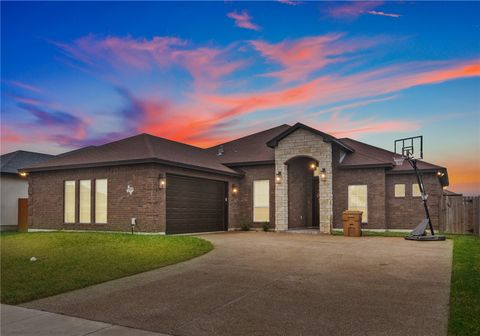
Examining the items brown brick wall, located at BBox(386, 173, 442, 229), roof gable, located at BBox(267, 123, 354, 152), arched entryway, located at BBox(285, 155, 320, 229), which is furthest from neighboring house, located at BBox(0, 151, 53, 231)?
brown brick wall, located at BBox(386, 173, 442, 229)

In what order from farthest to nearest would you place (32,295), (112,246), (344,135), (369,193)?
(344,135) → (369,193) → (112,246) → (32,295)

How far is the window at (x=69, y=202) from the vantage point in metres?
18.5

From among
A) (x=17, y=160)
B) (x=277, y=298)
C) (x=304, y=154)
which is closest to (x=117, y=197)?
(x=304, y=154)

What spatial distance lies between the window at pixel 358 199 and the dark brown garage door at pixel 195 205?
6.75 m

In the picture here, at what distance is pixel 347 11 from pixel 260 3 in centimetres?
304

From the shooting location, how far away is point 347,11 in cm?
1368

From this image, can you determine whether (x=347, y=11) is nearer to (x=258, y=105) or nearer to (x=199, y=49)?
Answer: (x=199, y=49)

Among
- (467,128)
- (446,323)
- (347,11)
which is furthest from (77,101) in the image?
(467,128)

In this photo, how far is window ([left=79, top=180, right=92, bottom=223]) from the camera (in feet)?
59.0

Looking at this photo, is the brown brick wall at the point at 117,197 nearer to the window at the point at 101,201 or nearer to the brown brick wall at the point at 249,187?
the window at the point at 101,201

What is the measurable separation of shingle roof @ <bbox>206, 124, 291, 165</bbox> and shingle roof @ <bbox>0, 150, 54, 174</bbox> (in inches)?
461

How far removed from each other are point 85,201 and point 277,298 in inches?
555

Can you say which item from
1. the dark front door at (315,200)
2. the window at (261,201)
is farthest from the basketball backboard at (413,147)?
the dark front door at (315,200)

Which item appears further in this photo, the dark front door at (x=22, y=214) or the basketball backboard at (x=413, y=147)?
the dark front door at (x=22, y=214)
